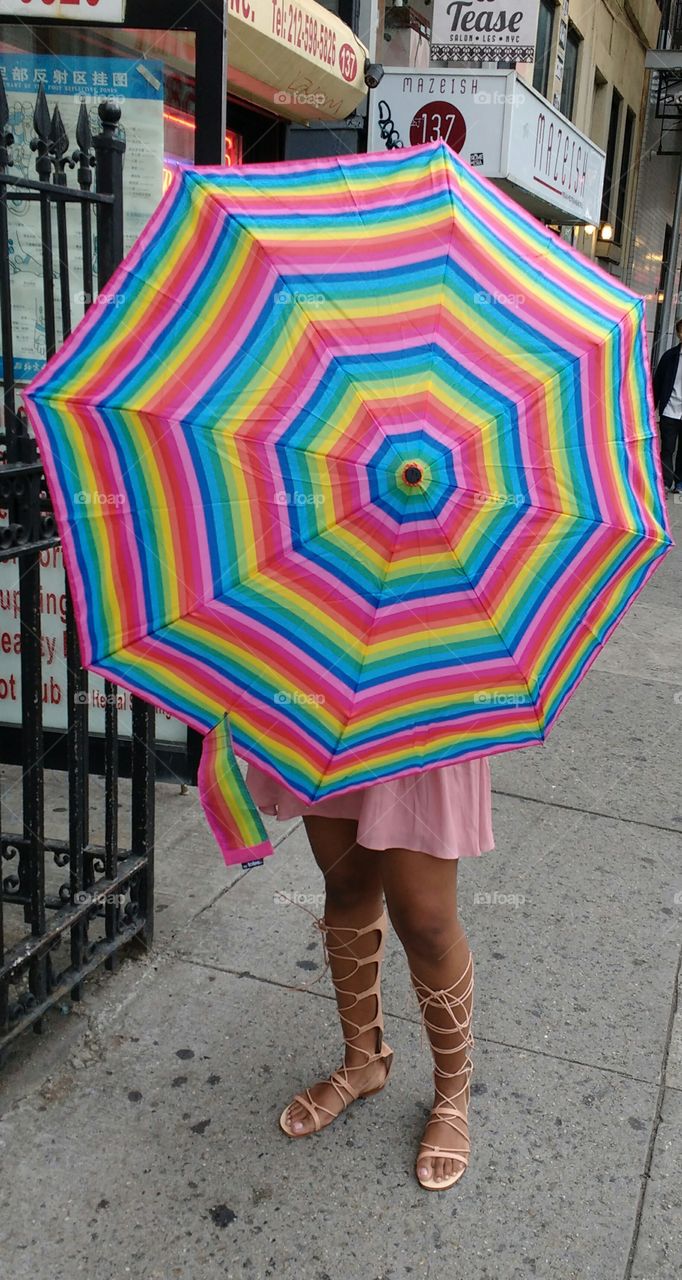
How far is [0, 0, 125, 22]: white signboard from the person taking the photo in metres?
3.33

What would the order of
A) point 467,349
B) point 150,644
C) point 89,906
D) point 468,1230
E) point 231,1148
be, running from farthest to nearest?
1. point 89,906
2. point 231,1148
3. point 468,1230
4. point 150,644
5. point 467,349

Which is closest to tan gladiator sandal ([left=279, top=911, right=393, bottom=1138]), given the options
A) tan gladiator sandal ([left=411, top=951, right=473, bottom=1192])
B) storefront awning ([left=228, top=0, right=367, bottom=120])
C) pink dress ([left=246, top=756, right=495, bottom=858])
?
A: tan gladiator sandal ([left=411, top=951, right=473, bottom=1192])

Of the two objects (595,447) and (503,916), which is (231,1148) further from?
(595,447)

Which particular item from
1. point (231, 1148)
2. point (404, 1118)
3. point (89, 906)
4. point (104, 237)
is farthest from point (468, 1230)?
point (104, 237)

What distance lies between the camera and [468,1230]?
2.36 meters

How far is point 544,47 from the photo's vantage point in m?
14.0

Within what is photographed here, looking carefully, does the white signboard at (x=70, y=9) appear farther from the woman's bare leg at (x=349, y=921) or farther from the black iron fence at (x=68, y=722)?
the woman's bare leg at (x=349, y=921)

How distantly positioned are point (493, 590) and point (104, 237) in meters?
1.51

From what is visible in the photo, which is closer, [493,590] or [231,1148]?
[493,590]

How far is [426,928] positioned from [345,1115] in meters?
0.65

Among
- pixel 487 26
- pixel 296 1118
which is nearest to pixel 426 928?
pixel 296 1118

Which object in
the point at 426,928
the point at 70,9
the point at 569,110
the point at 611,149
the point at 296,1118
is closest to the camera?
the point at 426,928

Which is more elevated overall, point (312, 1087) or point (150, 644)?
point (150, 644)

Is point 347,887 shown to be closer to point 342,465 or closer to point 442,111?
point 342,465
